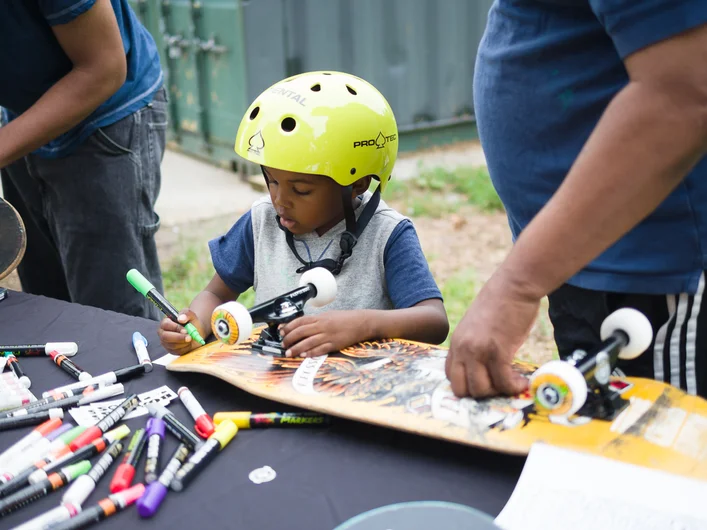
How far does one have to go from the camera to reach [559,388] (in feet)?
3.76

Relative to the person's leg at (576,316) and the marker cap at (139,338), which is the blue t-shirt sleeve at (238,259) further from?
the person's leg at (576,316)

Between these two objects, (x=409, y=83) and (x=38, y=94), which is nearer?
(x=38, y=94)

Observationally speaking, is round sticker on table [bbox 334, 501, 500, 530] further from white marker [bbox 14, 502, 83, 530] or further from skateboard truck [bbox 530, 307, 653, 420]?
white marker [bbox 14, 502, 83, 530]

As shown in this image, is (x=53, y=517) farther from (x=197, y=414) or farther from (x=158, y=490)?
(x=197, y=414)

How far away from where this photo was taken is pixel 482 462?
127 centimetres

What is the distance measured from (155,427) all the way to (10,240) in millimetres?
931

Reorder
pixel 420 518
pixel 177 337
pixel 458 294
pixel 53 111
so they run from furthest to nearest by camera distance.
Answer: pixel 458 294
pixel 53 111
pixel 177 337
pixel 420 518

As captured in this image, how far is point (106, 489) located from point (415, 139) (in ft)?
22.5

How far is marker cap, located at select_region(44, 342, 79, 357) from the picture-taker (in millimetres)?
1857

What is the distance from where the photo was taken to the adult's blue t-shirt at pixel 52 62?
219 cm

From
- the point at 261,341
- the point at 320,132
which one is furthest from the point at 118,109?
the point at 261,341

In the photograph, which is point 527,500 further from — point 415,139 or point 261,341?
point 415,139

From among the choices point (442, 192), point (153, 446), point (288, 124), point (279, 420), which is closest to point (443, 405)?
point (279, 420)

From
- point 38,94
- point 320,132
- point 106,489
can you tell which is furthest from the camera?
point 38,94
